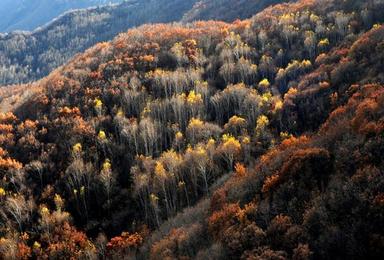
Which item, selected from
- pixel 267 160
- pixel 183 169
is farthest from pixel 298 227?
pixel 183 169

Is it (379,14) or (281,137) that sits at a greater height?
(379,14)

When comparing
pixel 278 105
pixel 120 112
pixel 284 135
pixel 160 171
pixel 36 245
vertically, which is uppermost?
pixel 120 112

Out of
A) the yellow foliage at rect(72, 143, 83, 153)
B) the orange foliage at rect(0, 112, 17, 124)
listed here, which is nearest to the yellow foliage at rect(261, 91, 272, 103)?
the yellow foliage at rect(72, 143, 83, 153)

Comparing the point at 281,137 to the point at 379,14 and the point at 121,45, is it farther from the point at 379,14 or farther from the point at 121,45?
the point at 121,45

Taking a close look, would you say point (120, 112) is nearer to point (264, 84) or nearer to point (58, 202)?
point (58, 202)

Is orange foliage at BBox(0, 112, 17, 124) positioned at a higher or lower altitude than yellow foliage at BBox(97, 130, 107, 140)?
higher

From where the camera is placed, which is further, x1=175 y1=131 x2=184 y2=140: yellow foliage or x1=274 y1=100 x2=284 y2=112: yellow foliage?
x1=274 y1=100 x2=284 y2=112: yellow foliage

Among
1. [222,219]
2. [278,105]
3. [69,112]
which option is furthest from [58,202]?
[278,105]

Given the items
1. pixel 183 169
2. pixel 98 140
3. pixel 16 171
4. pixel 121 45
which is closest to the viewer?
pixel 183 169

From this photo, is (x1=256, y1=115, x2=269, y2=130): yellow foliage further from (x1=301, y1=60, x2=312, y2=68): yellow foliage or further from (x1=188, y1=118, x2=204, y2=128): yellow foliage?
(x1=301, y1=60, x2=312, y2=68): yellow foliage
